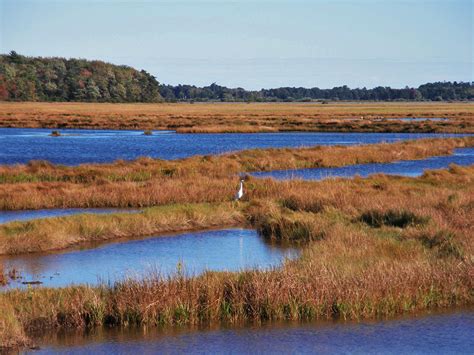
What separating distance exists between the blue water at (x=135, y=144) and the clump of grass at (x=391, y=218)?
25.1 metres

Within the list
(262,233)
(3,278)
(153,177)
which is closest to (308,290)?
(3,278)

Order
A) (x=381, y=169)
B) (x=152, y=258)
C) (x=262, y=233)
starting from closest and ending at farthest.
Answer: (x=152, y=258) < (x=262, y=233) < (x=381, y=169)

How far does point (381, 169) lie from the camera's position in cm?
4122

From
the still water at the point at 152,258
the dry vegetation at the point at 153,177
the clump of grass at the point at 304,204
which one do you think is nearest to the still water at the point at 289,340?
the still water at the point at 152,258

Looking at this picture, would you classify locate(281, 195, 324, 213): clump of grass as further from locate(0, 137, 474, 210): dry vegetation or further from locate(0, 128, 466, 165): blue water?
locate(0, 128, 466, 165): blue water

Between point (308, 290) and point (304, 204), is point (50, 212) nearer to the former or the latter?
point (304, 204)

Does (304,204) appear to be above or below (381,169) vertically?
above

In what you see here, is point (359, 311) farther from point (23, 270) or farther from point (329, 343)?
point (23, 270)

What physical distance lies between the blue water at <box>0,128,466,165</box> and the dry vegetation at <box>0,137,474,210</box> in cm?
866

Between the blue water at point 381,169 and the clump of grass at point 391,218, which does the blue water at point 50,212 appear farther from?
the blue water at point 381,169

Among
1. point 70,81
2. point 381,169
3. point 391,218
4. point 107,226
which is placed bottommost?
point 381,169

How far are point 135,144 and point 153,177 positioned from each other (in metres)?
28.2

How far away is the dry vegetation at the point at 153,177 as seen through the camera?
1032 inches

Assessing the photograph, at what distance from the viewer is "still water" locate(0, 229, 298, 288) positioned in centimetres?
1692
